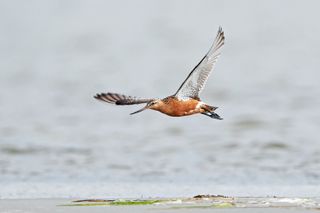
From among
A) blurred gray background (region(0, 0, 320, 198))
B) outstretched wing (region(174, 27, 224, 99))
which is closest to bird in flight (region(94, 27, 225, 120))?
outstretched wing (region(174, 27, 224, 99))

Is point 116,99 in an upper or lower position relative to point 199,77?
lower

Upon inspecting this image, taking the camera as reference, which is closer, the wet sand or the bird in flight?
the wet sand

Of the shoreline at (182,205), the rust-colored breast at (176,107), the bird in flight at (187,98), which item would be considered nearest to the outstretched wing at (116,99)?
the bird in flight at (187,98)

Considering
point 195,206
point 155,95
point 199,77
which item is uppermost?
point 155,95

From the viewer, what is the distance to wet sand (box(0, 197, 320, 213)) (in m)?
8.77

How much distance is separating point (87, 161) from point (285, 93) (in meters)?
7.54

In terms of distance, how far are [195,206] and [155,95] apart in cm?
1179

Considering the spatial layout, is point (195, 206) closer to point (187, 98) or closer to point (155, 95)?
point (187, 98)

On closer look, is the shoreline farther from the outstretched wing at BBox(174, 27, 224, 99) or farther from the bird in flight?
the outstretched wing at BBox(174, 27, 224, 99)

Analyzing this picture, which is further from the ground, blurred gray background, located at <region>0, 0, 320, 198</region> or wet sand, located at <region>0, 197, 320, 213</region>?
blurred gray background, located at <region>0, 0, 320, 198</region>

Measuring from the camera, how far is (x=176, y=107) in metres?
11.0

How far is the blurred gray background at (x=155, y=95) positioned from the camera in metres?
12.9

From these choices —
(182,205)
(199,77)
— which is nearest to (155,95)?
(199,77)

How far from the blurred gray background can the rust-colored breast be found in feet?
3.03
